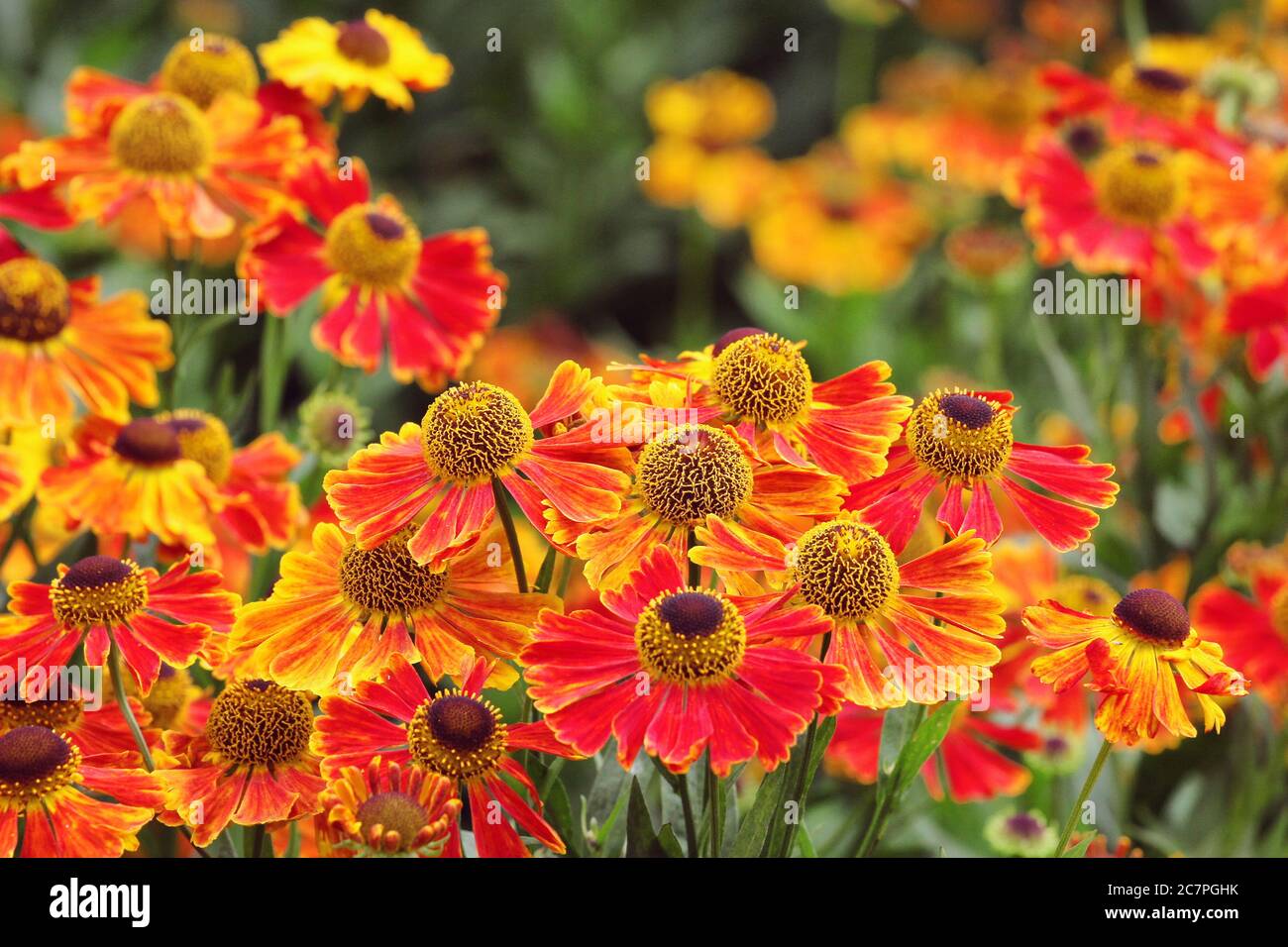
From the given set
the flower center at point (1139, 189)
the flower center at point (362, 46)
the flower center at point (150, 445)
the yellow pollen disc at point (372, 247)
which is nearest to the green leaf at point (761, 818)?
the flower center at point (150, 445)

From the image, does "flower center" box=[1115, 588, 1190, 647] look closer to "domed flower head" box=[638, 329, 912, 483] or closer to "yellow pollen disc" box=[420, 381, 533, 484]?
"domed flower head" box=[638, 329, 912, 483]

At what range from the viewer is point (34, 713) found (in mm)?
804

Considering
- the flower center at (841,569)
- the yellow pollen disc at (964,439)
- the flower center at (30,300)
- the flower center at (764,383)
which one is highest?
the flower center at (30,300)

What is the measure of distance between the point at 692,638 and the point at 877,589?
0.11 m

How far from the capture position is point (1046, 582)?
1359 mm

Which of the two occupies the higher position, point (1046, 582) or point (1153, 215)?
point (1153, 215)

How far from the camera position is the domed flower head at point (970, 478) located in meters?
0.77

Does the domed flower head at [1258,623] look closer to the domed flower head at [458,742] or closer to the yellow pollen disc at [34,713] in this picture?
the domed flower head at [458,742]

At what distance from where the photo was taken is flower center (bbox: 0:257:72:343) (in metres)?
1.03

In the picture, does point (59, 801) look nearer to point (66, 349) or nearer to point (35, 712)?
Result: point (35, 712)

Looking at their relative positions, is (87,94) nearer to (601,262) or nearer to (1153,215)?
(1153,215)

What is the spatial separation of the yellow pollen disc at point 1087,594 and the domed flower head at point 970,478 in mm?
393
